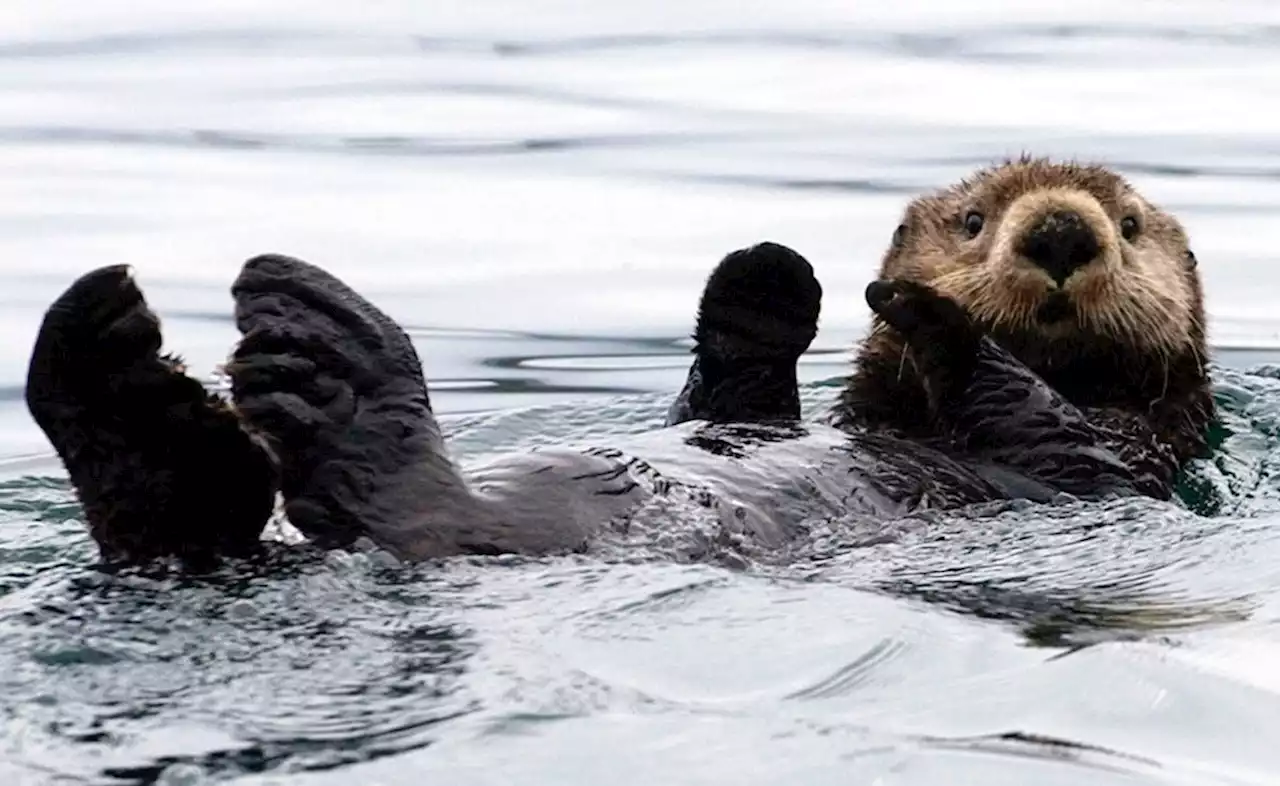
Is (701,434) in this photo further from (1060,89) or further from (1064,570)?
(1060,89)

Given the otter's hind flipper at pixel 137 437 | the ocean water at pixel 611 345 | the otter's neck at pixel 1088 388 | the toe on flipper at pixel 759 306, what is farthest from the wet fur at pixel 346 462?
the otter's neck at pixel 1088 388

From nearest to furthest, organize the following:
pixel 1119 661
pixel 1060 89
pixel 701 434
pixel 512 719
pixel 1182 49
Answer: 1. pixel 512 719
2. pixel 1119 661
3. pixel 701 434
4. pixel 1060 89
5. pixel 1182 49

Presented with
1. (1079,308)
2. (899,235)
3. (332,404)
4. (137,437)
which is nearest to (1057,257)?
(1079,308)

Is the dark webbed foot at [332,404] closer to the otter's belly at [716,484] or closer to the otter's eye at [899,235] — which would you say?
the otter's belly at [716,484]

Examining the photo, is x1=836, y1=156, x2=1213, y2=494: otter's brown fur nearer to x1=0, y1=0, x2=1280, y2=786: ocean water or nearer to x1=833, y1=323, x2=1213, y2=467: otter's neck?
x1=833, y1=323, x2=1213, y2=467: otter's neck

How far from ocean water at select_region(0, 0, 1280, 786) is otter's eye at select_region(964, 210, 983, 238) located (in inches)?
35.0

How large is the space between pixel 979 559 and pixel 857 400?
61.3 inches

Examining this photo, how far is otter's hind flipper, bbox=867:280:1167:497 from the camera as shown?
5.60m

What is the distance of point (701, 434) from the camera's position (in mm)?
5352

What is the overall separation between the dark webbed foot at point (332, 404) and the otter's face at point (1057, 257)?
81.5 inches

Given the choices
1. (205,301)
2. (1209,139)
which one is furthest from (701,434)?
(1209,139)

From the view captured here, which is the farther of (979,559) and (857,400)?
(857,400)

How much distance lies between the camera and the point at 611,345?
8883 mm

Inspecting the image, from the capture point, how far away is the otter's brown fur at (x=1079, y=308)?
5.95m
